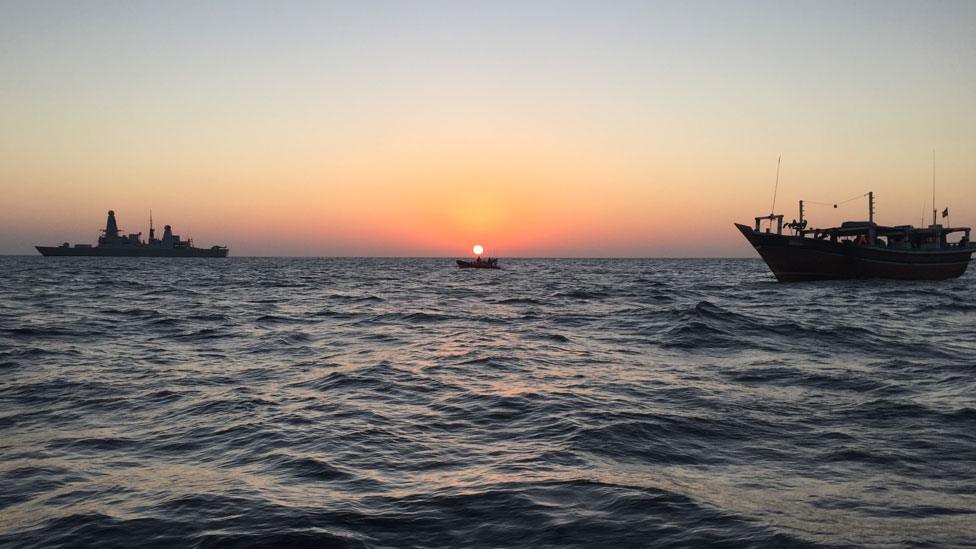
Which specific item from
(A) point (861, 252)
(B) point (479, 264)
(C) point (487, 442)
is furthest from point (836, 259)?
(B) point (479, 264)

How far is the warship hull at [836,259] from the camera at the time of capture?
57062 mm

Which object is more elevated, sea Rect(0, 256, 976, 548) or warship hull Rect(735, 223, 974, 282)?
warship hull Rect(735, 223, 974, 282)

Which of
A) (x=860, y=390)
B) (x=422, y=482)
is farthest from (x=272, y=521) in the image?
(x=860, y=390)

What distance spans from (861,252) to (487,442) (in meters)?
58.2

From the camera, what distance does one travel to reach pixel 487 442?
9.23m

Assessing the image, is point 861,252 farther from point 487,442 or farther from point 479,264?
point 479,264

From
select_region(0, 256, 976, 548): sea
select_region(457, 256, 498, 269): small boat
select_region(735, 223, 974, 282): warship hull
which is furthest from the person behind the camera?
select_region(457, 256, 498, 269): small boat

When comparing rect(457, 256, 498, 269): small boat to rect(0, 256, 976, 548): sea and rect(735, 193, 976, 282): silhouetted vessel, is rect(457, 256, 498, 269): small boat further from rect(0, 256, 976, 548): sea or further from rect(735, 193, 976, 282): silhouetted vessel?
rect(0, 256, 976, 548): sea

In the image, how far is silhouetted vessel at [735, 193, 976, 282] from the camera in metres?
57.2

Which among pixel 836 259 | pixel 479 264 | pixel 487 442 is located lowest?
pixel 487 442

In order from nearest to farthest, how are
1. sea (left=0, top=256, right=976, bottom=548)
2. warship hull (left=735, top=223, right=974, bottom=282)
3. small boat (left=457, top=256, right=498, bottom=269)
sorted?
sea (left=0, top=256, right=976, bottom=548) < warship hull (left=735, top=223, right=974, bottom=282) < small boat (left=457, top=256, right=498, bottom=269)

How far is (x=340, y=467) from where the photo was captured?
794 cm

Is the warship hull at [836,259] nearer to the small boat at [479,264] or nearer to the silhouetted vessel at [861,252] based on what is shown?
the silhouetted vessel at [861,252]

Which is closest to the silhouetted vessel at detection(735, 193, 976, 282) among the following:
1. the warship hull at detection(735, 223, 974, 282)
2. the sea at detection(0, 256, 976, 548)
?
the warship hull at detection(735, 223, 974, 282)
